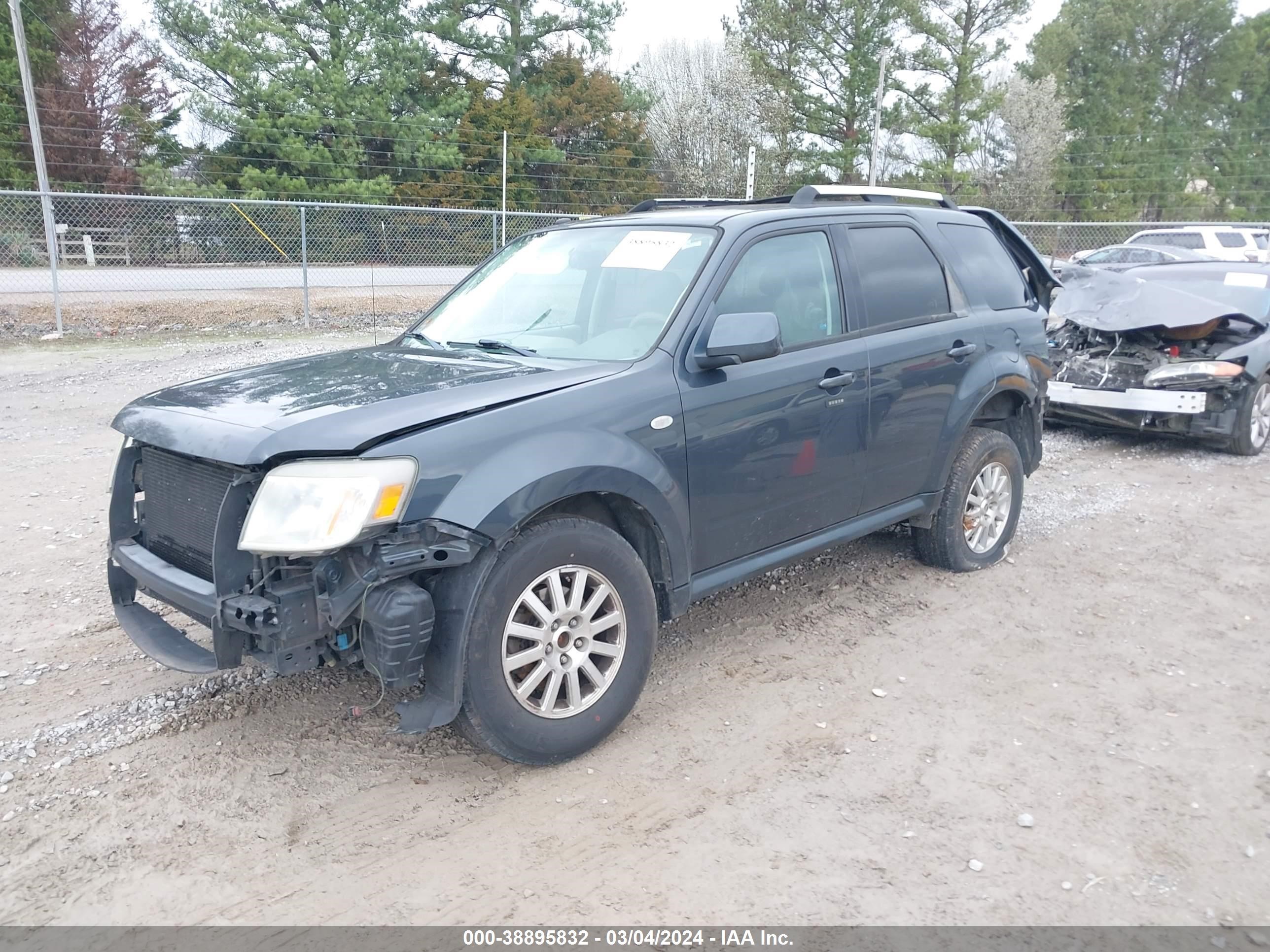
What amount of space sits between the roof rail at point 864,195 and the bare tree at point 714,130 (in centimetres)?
3051

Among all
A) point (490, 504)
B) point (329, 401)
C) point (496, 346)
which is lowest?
point (490, 504)

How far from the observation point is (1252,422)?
8211mm

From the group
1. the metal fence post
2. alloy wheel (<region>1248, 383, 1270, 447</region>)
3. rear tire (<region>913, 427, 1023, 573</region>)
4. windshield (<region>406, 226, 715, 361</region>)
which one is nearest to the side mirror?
windshield (<region>406, 226, 715, 361</region>)

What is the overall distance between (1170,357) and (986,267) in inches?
149

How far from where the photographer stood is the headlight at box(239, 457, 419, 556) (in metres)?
2.93

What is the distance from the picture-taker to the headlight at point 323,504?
2.93 metres

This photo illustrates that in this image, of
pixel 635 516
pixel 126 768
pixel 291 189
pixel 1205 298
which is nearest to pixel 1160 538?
pixel 1205 298

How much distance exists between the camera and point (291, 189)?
2853 centimetres

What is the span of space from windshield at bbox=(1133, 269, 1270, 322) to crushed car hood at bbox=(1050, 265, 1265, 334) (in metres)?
0.13
